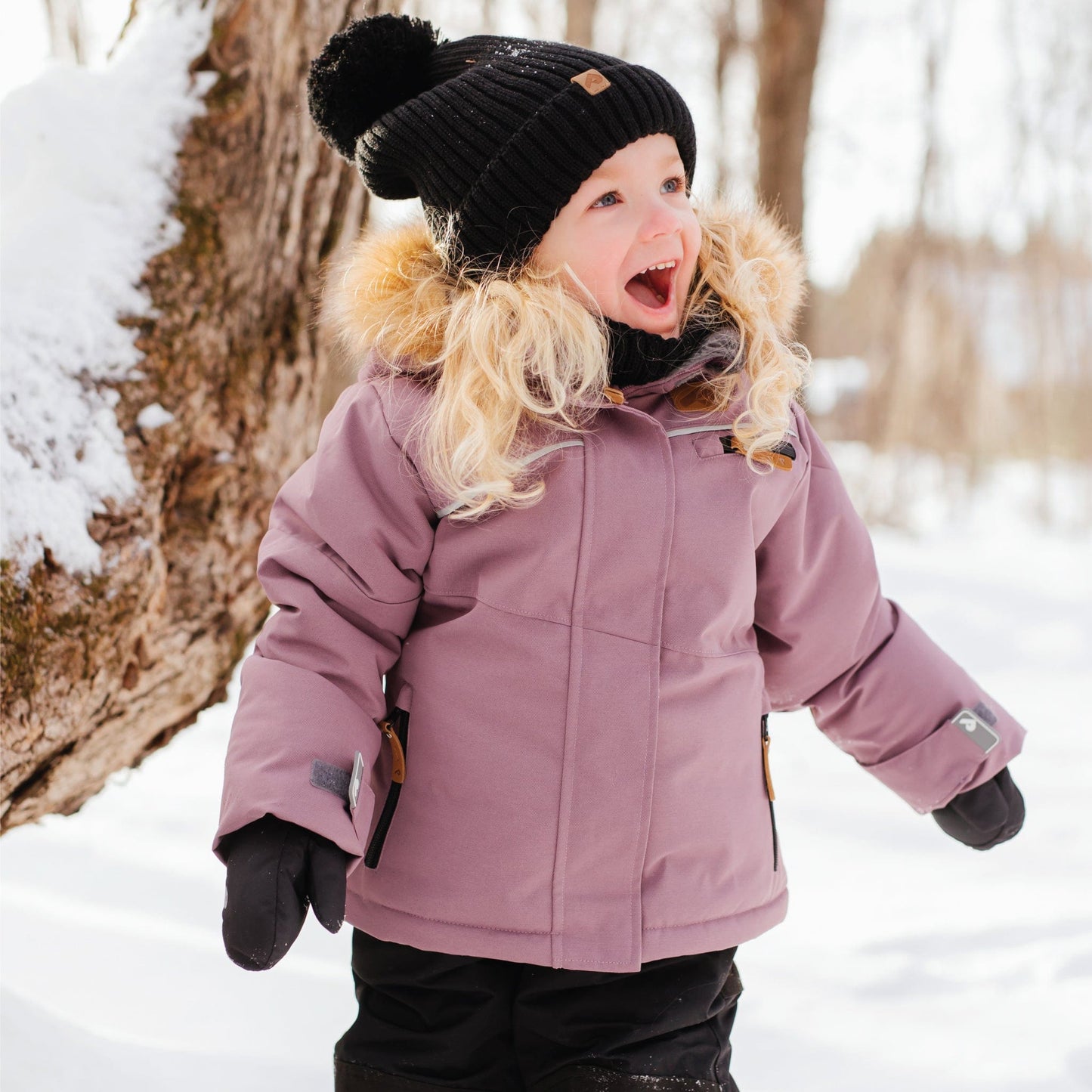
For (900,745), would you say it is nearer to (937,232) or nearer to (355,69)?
(355,69)

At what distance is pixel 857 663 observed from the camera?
1.75m

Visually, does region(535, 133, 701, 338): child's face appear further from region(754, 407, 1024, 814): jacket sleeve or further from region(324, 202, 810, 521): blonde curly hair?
region(754, 407, 1024, 814): jacket sleeve

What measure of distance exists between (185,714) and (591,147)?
1.36m

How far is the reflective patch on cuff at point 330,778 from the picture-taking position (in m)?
1.36

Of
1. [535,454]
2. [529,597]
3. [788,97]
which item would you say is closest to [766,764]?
[529,597]

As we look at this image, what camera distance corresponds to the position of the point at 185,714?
2.14 m

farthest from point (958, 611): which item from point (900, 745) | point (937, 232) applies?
point (900, 745)

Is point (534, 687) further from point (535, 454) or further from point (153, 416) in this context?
point (153, 416)

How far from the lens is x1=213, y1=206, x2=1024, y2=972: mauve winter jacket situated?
4.69 feet

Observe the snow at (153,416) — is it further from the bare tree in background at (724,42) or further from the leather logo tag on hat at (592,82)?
the bare tree in background at (724,42)

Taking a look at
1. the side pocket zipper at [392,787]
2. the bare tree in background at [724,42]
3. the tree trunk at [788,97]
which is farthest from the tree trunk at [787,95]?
the side pocket zipper at [392,787]

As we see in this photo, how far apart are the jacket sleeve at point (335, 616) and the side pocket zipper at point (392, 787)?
30mm

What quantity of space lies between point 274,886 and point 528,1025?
1.49 ft

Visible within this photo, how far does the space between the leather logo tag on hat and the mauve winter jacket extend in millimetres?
400
